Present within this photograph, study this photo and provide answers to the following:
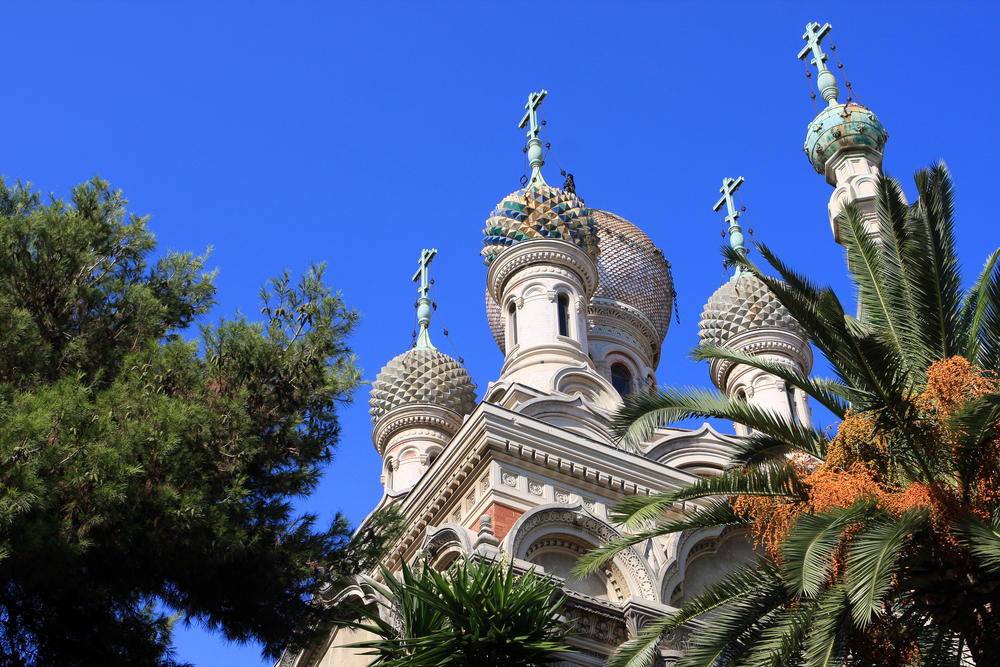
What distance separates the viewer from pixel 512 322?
2316 centimetres

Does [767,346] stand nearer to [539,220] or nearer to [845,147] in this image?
[845,147]

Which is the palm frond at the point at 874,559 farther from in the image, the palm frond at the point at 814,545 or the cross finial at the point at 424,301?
the cross finial at the point at 424,301

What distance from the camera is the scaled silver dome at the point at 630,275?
27.9m

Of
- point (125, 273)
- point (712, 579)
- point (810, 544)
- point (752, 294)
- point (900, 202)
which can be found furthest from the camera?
point (752, 294)

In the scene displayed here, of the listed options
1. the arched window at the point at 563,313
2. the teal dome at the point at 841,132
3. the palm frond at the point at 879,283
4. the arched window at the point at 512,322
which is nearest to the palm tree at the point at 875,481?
the palm frond at the point at 879,283

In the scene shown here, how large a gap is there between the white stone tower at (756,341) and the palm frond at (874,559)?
49.5 feet

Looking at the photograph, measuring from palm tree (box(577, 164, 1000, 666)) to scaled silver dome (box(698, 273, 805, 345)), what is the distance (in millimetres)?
14283

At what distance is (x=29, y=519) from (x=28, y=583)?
664mm

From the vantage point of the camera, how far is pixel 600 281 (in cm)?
2764

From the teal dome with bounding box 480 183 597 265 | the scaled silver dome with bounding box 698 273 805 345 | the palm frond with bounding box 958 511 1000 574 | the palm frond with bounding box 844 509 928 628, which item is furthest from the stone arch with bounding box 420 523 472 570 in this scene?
the scaled silver dome with bounding box 698 273 805 345

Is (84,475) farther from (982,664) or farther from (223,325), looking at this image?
(982,664)

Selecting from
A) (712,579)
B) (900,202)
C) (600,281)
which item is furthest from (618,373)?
(900,202)

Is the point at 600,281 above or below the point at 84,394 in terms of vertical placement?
above

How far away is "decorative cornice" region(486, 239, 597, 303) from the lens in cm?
2281
